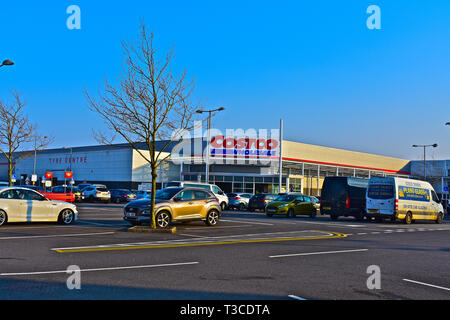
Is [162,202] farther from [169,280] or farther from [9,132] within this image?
[9,132]

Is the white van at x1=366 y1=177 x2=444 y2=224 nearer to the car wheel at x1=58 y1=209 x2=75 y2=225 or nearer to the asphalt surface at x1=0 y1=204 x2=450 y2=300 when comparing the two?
the asphalt surface at x1=0 y1=204 x2=450 y2=300

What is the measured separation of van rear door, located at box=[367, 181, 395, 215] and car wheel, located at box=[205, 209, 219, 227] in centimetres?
1060

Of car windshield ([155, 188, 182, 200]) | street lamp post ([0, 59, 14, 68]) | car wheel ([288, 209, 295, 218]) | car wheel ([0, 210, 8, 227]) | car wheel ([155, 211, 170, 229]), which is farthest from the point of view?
car wheel ([288, 209, 295, 218])

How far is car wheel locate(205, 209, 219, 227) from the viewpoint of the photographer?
65.3ft

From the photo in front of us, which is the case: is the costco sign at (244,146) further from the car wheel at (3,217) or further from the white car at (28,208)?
the car wheel at (3,217)

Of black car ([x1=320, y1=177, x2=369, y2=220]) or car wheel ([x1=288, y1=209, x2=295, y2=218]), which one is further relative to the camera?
car wheel ([x1=288, y1=209, x2=295, y2=218])

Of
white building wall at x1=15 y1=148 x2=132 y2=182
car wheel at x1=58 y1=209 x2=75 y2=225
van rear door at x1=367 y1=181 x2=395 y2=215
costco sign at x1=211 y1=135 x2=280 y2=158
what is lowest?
car wheel at x1=58 y1=209 x2=75 y2=225

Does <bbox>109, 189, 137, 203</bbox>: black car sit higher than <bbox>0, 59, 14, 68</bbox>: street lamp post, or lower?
lower

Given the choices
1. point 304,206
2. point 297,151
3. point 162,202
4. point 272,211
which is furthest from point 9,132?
point 297,151

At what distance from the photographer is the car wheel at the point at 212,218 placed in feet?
65.3

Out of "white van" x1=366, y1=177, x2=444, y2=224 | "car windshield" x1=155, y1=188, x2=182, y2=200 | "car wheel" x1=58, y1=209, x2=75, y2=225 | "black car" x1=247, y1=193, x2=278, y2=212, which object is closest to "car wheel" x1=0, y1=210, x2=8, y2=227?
"car wheel" x1=58, y1=209, x2=75, y2=225

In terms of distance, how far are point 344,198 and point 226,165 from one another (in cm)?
3557

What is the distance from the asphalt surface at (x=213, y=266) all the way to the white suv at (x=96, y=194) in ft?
96.0

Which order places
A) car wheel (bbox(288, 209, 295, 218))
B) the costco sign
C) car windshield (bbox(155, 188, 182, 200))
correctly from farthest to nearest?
the costco sign → car wheel (bbox(288, 209, 295, 218)) → car windshield (bbox(155, 188, 182, 200))
